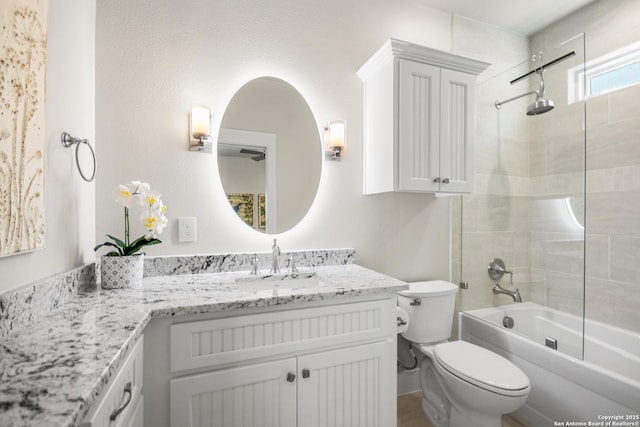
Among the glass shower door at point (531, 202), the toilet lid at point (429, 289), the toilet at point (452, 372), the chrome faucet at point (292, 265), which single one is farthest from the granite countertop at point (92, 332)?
the glass shower door at point (531, 202)

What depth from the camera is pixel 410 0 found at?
216 cm

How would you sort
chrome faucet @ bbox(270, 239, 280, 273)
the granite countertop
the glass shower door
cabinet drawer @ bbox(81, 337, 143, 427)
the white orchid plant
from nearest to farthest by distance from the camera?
the granite countertop, cabinet drawer @ bbox(81, 337, 143, 427), the white orchid plant, chrome faucet @ bbox(270, 239, 280, 273), the glass shower door

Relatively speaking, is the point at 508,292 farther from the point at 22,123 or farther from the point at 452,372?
the point at 22,123

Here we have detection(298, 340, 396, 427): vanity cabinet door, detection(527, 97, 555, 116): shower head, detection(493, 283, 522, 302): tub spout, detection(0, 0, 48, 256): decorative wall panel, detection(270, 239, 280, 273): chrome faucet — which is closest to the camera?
detection(0, 0, 48, 256): decorative wall panel

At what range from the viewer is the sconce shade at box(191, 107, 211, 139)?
1.59m

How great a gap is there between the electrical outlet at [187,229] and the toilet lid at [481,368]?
4.76ft

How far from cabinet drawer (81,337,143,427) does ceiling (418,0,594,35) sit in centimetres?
264

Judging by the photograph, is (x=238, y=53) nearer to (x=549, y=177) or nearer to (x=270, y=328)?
(x=270, y=328)

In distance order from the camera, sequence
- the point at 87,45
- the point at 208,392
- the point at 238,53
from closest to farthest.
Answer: the point at 208,392 < the point at 87,45 < the point at 238,53

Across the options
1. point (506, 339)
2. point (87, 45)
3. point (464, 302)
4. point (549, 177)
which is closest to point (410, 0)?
point (549, 177)

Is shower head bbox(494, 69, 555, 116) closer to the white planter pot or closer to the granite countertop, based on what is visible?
the granite countertop

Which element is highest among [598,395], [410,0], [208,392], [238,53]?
[410,0]

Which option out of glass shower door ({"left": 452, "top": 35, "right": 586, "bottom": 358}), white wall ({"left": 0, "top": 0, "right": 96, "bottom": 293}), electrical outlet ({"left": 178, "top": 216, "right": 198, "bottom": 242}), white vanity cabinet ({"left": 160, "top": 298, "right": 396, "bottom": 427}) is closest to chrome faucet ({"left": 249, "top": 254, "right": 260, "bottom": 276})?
electrical outlet ({"left": 178, "top": 216, "right": 198, "bottom": 242})

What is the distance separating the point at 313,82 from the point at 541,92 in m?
1.44
